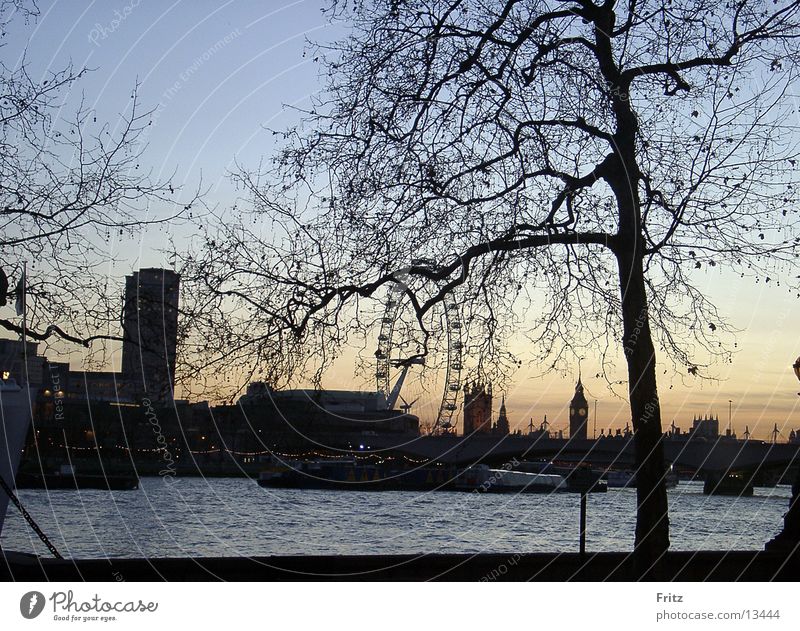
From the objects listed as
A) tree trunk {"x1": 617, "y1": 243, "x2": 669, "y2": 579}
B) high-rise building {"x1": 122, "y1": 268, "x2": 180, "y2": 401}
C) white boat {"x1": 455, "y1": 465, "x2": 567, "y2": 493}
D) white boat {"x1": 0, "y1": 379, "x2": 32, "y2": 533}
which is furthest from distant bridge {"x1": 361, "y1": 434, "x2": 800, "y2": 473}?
white boat {"x1": 0, "y1": 379, "x2": 32, "y2": 533}

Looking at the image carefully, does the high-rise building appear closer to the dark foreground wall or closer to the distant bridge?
the dark foreground wall

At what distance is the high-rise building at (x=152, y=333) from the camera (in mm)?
7141

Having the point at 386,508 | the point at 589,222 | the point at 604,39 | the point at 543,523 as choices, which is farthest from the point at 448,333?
the point at 386,508

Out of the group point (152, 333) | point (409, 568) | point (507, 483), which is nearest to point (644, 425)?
point (409, 568)

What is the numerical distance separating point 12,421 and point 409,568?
379 cm

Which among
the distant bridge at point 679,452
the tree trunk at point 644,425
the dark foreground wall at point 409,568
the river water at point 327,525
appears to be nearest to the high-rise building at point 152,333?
the dark foreground wall at point 409,568

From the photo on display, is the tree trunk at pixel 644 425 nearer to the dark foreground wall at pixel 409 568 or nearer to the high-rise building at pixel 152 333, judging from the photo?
the dark foreground wall at pixel 409 568

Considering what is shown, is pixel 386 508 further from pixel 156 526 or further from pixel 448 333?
pixel 448 333

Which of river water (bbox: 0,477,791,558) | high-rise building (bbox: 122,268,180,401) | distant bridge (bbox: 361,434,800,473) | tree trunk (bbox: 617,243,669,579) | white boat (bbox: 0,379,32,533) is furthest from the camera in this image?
distant bridge (bbox: 361,434,800,473)

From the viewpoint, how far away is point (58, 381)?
27.7 feet

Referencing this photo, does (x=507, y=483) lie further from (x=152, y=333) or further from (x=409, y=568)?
(x=152, y=333)

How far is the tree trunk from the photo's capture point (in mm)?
7797

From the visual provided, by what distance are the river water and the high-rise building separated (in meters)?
6.90

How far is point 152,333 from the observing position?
808cm
